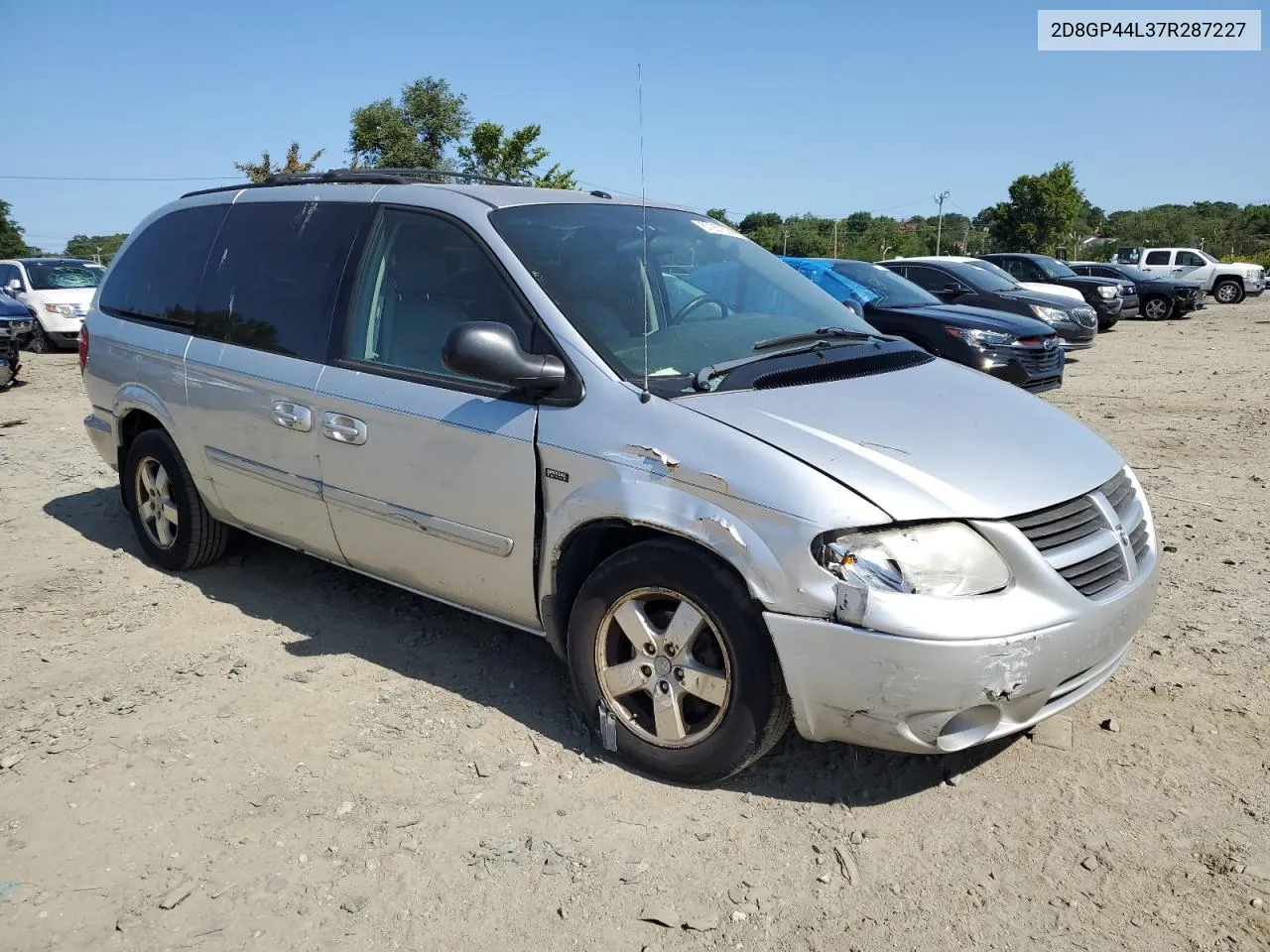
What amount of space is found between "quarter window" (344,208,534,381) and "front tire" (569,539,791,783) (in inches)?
38.5

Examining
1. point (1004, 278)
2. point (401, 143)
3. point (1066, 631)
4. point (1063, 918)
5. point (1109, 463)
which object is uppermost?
point (401, 143)

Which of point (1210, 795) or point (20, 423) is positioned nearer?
point (1210, 795)

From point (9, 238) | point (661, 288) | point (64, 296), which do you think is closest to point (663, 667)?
point (661, 288)

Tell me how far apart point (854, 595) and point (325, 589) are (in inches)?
122

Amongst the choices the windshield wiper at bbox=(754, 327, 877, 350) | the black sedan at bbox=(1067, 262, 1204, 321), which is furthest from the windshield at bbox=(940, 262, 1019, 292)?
the windshield wiper at bbox=(754, 327, 877, 350)

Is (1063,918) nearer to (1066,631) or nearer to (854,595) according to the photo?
(1066,631)

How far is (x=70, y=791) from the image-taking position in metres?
3.22

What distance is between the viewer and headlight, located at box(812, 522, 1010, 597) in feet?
8.79

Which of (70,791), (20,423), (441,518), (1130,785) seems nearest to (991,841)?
(1130,785)

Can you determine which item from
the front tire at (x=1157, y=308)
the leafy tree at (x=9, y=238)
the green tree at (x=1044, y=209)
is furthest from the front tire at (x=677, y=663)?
the leafy tree at (x=9, y=238)

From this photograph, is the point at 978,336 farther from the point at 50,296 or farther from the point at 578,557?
the point at 50,296

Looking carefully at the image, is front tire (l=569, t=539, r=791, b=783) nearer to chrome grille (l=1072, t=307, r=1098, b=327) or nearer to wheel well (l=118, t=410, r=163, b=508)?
wheel well (l=118, t=410, r=163, b=508)

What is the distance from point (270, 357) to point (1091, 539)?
318 cm

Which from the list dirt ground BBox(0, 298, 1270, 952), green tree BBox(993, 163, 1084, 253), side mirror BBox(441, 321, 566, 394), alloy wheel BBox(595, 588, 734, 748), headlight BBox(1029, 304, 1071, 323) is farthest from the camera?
green tree BBox(993, 163, 1084, 253)
